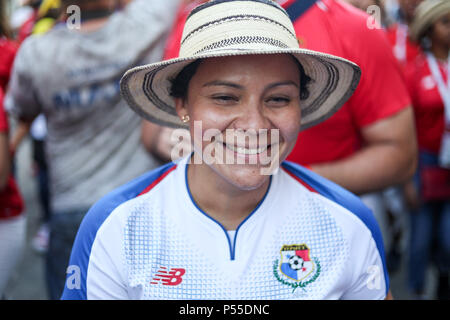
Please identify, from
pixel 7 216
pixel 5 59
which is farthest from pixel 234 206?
pixel 5 59

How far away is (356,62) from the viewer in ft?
6.47

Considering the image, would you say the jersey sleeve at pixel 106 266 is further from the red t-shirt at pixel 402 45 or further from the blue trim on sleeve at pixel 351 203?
the red t-shirt at pixel 402 45

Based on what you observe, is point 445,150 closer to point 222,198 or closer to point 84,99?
point 84,99

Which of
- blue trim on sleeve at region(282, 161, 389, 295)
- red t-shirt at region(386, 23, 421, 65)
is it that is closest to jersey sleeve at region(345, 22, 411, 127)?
blue trim on sleeve at region(282, 161, 389, 295)

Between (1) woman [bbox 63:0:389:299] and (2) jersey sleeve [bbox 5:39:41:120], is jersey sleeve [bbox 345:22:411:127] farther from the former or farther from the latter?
(2) jersey sleeve [bbox 5:39:41:120]

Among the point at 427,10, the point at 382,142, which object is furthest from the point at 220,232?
the point at 427,10

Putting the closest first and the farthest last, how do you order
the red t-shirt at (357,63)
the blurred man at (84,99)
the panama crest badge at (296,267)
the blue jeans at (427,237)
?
the panama crest badge at (296,267) → the red t-shirt at (357,63) → the blurred man at (84,99) → the blue jeans at (427,237)

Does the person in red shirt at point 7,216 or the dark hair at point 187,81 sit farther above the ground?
the dark hair at point 187,81

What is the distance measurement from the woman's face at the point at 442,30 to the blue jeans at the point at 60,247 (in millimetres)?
2698

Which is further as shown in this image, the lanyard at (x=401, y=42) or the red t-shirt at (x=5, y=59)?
the lanyard at (x=401, y=42)

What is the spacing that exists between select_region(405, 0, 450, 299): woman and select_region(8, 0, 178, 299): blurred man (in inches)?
75.2

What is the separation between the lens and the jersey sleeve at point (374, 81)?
6.51 feet

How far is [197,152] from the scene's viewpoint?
1559 millimetres

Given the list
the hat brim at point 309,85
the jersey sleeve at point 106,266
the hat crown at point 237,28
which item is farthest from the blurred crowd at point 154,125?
the jersey sleeve at point 106,266
